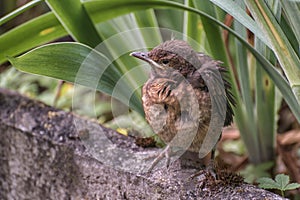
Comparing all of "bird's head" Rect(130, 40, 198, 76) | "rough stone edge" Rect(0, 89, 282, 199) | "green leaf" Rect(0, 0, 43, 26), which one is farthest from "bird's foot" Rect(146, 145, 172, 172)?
"green leaf" Rect(0, 0, 43, 26)

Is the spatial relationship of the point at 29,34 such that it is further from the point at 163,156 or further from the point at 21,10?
the point at 163,156

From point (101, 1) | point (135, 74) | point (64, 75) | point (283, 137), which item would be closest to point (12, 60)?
point (64, 75)

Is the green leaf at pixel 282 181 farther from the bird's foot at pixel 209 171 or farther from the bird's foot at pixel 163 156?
the bird's foot at pixel 163 156

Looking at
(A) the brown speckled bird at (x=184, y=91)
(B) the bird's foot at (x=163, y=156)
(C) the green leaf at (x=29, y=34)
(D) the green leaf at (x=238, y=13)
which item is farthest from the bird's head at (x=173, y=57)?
(C) the green leaf at (x=29, y=34)

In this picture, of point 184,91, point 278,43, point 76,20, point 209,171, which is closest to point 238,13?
point 278,43

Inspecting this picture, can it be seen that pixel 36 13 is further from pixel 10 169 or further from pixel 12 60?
pixel 12 60
